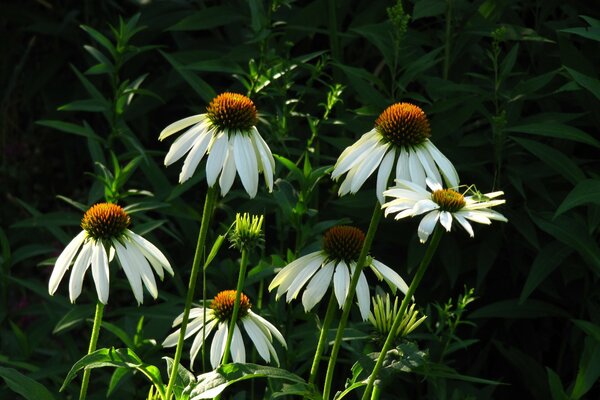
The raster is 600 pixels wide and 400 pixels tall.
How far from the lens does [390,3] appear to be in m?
2.46

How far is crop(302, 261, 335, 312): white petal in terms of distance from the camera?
134cm

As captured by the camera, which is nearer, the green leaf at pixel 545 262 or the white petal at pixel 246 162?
the white petal at pixel 246 162

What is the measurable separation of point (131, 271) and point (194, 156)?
18cm

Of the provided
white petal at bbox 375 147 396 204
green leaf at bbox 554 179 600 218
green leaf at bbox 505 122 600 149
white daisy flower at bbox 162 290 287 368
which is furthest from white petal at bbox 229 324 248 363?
green leaf at bbox 505 122 600 149

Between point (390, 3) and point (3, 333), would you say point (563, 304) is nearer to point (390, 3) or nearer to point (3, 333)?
point (390, 3)

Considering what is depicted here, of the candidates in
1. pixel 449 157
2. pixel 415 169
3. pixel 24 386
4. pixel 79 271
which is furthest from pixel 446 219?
pixel 449 157

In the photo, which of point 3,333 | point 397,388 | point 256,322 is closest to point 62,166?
point 3,333

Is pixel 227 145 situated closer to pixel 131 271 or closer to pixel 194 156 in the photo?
pixel 194 156

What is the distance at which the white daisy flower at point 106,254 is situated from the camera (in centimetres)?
131

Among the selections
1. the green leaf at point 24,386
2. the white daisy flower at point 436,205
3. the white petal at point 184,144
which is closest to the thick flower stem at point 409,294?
the white daisy flower at point 436,205

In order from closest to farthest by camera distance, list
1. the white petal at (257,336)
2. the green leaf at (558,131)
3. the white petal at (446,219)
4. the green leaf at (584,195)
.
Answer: the white petal at (446,219) → the white petal at (257,336) → the green leaf at (584,195) → the green leaf at (558,131)

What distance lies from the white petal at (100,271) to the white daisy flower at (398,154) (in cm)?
33

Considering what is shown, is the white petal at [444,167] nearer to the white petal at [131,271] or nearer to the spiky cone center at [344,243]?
the spiky cone center at [344,243]

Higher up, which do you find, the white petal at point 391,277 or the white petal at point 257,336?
the white petal at point 391,277
